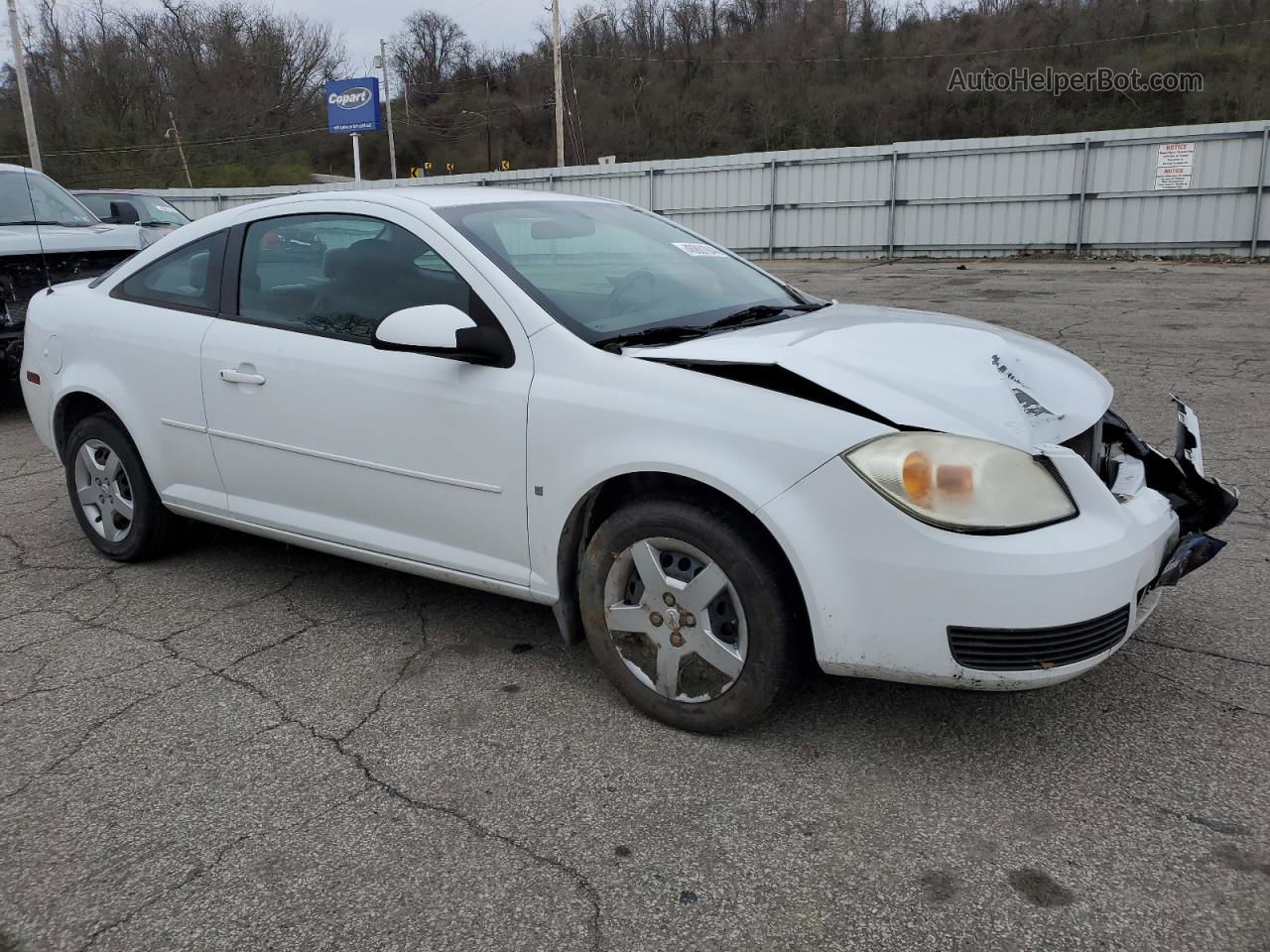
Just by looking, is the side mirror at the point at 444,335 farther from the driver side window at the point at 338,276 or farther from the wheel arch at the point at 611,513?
the wheel arch at the point at 611,513

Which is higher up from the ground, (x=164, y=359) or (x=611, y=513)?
(x=164, y=359)

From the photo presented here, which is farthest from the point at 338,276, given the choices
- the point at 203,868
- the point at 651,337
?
the point at 203,868

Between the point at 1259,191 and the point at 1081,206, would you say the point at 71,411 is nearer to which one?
the point at 1081,206

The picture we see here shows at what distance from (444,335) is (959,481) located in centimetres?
154

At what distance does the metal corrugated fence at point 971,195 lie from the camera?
61.6 feet

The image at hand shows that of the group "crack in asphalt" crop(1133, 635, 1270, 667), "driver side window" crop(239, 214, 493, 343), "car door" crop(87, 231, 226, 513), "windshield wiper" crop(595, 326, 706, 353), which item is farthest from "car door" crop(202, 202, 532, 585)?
"crack in asphalt" crop(1133, 635, 1270, 667)

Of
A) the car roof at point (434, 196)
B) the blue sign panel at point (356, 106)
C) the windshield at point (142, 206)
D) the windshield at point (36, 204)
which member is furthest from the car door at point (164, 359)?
the blue sign panel at point (356, 106)

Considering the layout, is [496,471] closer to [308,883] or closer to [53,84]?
[308,883]

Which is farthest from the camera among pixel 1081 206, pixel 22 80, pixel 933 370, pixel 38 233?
pixel 22 80

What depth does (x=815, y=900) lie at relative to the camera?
2250 mm

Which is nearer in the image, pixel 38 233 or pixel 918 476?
pixel 918 476

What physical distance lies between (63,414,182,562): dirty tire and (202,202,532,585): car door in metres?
0.61

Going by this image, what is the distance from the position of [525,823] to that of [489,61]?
75.8m

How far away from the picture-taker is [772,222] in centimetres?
2333
